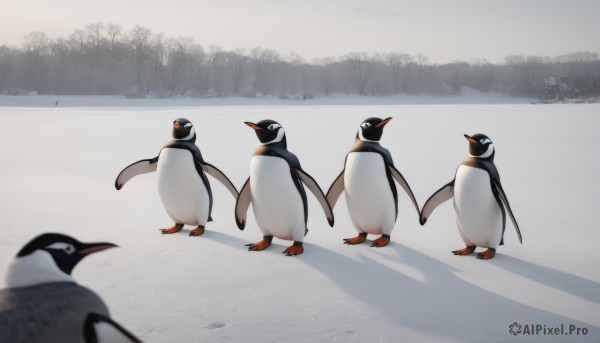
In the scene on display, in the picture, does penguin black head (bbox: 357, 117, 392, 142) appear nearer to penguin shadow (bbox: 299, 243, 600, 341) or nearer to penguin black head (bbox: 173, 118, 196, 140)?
penguin shadow (bbox: 299, 243, 600, 341)

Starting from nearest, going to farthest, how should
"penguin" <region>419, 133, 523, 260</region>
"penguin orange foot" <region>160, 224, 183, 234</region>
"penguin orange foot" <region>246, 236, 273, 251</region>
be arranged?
"penguin" <region>419, 133, 523, 260</region> → "penguin orange foot" <region>246, 236, 273, 251</region> → "penguin orange foot" <region>160, 224, 183, 234</region>

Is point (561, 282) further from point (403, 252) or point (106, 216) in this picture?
point (106, 216)

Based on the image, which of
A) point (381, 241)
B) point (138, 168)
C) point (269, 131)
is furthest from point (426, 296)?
point (138, 168)

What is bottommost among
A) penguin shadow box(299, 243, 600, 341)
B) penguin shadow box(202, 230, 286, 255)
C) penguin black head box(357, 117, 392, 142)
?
penguin shadow box(299, 243, 600, 341)

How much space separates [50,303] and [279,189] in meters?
→ 2.12

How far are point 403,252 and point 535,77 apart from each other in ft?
213

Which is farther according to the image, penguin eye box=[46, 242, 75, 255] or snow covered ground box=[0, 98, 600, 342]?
snow covered ground box=[0, 98, 600, 342]

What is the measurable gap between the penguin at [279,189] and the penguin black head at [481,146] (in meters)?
1.02

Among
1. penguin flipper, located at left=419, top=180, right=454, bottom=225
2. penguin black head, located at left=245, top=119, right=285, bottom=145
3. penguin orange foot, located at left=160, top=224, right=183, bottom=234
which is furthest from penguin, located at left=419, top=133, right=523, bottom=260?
penguin orange foot, located at left=160, top=224, right=183, bottom=234

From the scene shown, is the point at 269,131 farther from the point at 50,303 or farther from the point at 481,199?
the point at 50,303

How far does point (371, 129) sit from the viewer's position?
11.6 feet

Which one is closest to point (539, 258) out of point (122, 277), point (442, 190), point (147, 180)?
point (442, 190)

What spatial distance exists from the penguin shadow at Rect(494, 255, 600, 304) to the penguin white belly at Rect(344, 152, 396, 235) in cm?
81

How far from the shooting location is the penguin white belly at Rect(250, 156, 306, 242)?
336 centimetres
